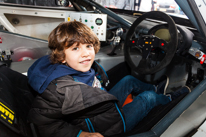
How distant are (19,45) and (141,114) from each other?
4.62 ft

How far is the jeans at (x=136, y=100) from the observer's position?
0.89m

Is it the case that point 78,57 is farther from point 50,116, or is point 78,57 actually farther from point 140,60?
point 140,60

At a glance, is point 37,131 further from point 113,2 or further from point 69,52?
point 113,2

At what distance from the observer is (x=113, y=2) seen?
315cm

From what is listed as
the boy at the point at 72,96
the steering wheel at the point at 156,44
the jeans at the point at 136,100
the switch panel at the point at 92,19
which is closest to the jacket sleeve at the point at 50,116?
the boy at the point at 72,96

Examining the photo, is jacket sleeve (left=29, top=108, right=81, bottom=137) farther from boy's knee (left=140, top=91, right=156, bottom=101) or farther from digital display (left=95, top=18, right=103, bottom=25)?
digital display (left=95, top=18, right=103, bottom=25)

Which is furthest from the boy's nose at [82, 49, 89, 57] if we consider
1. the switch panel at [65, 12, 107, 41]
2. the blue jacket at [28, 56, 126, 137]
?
the switch panel at [65, 12, 107, 41]

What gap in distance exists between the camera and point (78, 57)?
0.72 meters

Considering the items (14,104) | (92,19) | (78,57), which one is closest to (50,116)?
(14,104)

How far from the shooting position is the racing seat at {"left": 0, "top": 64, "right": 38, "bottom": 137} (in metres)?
0.51

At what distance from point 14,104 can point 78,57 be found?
0.35 m

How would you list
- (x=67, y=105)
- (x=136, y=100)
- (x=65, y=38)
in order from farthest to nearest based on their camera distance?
(x=136, y=100) < (x=65, y=38) < (x=67, y=105)

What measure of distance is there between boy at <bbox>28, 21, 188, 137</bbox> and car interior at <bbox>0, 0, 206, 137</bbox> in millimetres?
87

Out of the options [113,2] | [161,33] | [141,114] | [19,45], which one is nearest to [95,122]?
[141,114]
